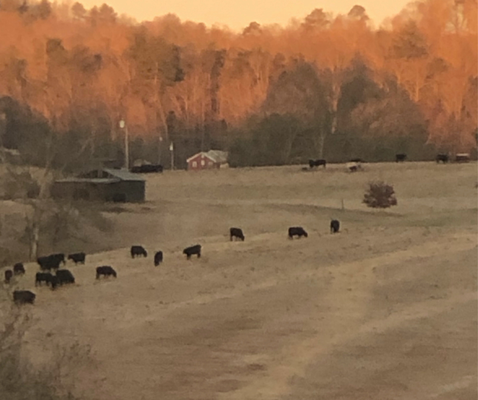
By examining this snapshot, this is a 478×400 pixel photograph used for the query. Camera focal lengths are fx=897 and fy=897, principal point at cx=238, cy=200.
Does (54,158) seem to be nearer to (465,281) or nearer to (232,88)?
(232,88)

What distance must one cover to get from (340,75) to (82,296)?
1411 millimetres

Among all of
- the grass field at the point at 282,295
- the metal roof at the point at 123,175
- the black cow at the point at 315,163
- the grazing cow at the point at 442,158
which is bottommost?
the grass field at the point at 282,295

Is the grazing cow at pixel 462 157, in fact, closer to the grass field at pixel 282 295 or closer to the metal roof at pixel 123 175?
the grass field at pixel 282 295

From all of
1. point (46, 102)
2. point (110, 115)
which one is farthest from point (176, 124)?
point (46, 102)

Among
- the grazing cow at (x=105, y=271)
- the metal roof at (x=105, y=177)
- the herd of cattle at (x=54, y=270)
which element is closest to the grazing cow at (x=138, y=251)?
the herd of cattle at (x=54, y=270)

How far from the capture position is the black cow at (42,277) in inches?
121

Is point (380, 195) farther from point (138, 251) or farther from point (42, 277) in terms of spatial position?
point (42, 277)

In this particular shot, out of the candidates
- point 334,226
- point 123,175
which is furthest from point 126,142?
point 334,226

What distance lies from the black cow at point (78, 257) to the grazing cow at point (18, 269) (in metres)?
0.18

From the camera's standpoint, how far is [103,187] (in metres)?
3.34

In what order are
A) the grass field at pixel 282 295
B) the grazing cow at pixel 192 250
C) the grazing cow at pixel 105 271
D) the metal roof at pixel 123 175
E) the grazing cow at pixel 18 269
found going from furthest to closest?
the grazing cow at pixel 192 250 < the metal roof at pixel 123 175 < the grazing cow at pixel 105 271 < the grazing cow at pixel 18 269 < the grass field at pixel 282 295

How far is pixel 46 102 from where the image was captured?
3377 mm

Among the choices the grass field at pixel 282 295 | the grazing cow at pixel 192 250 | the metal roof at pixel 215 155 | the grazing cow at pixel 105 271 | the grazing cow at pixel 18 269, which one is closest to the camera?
the grass field at pixel 282 295

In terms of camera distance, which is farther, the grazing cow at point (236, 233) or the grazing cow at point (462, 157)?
the grazing cow at point (462, 157)
